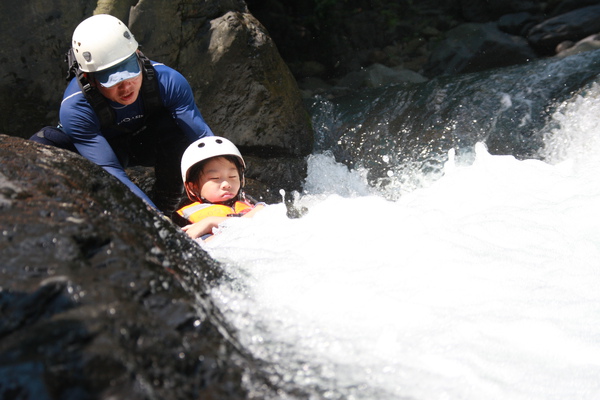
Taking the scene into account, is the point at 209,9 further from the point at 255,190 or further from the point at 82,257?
the point at 82,257

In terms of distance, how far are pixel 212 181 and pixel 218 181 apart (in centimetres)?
4

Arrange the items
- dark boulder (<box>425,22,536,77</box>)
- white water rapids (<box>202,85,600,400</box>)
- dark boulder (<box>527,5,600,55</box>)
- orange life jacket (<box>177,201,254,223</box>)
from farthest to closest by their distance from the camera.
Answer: dark boulder (<box>425,22,536,77</box>) < dark boulder (<box>527,5,600,55</box>) < orange life jacket (<box>177,201,254,223</box>) < white water rapids (<box>202,85,600,400</box>)

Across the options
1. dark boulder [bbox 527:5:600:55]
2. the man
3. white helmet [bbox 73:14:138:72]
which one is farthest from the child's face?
dark boulder [bbox 527:5:600:55]

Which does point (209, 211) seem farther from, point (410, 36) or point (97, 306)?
point (410, 36)

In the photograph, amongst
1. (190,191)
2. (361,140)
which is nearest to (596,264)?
(190,191)

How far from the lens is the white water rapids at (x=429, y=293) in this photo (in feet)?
6.23

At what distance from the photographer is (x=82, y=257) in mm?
1851

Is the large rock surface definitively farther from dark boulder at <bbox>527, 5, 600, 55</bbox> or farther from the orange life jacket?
dark boulder at <bbox>527, 5, 600, 55</bbox>

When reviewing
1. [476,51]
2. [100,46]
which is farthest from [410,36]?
[100,46]

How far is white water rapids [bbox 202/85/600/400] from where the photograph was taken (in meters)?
1.90

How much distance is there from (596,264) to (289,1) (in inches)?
395

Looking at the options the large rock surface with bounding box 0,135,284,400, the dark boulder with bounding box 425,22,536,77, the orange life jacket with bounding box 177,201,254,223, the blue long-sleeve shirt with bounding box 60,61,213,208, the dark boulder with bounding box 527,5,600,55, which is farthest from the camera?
the dark boulder with bounding box 425,22,536,77

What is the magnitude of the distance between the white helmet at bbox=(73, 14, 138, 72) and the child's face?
912 millimetres

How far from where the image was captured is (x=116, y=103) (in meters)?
4.12
